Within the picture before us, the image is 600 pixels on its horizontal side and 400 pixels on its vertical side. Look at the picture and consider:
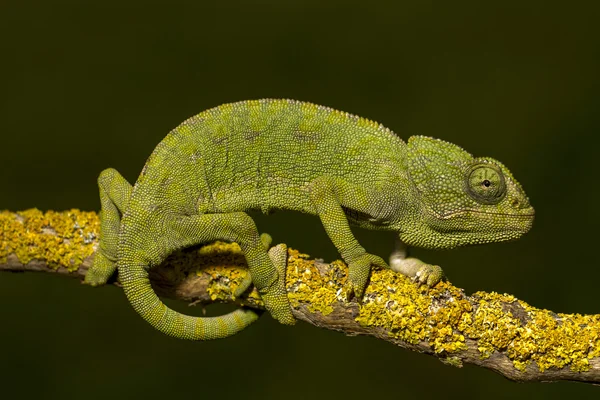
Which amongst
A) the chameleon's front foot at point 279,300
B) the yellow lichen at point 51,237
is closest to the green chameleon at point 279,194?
the chameleon's front foot at point 279,300

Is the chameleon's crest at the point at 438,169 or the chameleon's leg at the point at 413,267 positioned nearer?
the chameleon's leg at the point at 413,267

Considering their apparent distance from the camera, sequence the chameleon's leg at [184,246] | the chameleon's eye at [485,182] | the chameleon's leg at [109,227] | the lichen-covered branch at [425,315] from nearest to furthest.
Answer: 1. the lichen-covered branch at [425,315]
2. the chameleon's leg at [184,246]
3. the chameleon's eye at [485,182]
4. the chameleon's leg at [109,227]

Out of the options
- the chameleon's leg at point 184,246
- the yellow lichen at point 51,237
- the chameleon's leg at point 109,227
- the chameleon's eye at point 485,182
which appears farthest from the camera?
the yellow lichen at point 51,237

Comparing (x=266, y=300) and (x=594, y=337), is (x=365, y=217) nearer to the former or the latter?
(x=266, y=300)

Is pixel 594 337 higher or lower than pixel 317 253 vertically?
lower

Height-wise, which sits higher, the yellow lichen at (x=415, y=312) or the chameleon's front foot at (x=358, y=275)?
the chameleon's front foot at (x=358, y=275)

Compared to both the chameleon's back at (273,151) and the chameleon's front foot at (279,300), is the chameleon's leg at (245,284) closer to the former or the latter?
the chameleon's front foot at (279,300)

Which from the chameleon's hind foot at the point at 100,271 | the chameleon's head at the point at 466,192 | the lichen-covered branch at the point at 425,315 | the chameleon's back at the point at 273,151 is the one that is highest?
the chameleon's back at the point at 273,151

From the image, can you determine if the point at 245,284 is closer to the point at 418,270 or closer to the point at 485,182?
the point at 418,270

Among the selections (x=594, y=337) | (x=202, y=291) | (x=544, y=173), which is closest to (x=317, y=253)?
(x=544, y=173)
